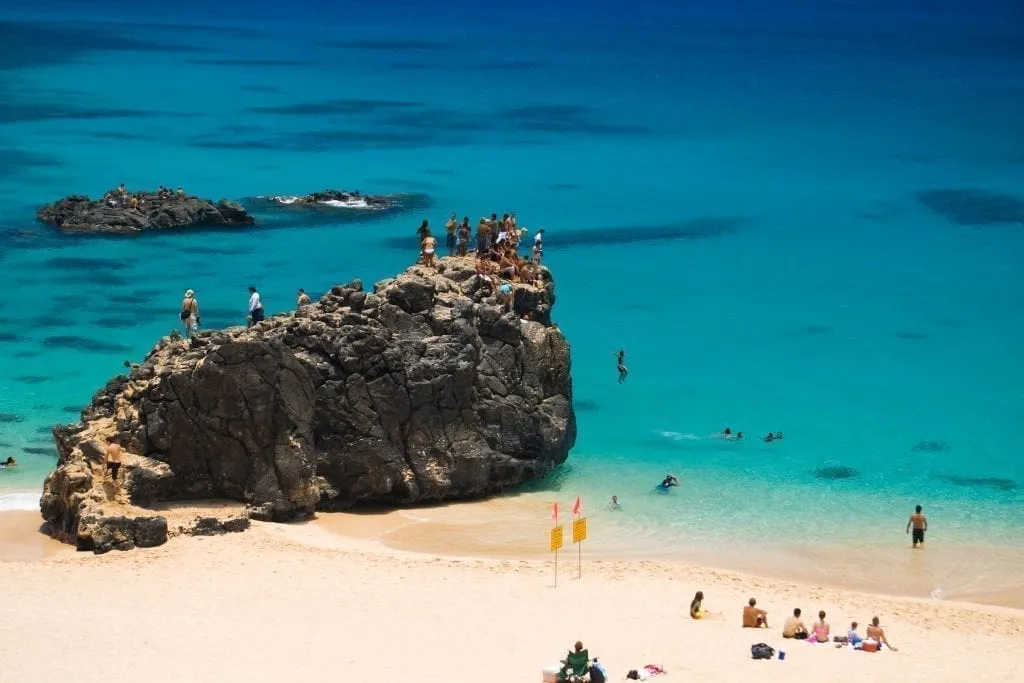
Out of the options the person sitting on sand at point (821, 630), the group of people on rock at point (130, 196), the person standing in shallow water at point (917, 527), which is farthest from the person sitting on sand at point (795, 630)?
the group of people on rock at point (130, 196)

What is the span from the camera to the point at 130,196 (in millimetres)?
61969

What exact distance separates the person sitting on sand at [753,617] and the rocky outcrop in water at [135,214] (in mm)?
36097

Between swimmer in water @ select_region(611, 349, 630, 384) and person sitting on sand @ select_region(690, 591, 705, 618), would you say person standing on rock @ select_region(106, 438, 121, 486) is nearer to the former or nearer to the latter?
person sitting on sand @ select_region(690, 591, 705, 618)

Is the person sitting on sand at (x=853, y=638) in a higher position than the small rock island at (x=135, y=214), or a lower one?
lower

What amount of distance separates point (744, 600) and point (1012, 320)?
27.3 metres

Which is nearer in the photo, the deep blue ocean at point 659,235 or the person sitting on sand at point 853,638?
the person sitting on sand at point 853,638

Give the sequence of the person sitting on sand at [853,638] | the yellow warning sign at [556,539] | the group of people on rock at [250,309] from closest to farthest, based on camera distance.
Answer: the person sitting on sand at [853,638] < the yellow warning sign at [556,539] < the group of people on rock at [250,309]

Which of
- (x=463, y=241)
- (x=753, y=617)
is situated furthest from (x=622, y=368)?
(x=753, y=617)

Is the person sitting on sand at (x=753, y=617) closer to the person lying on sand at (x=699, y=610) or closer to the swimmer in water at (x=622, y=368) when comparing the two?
the person lying on sand at (x=699, y=610)

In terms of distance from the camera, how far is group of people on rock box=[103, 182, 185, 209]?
6112 cm

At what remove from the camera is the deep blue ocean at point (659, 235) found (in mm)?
38219

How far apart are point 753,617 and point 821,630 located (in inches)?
45.0

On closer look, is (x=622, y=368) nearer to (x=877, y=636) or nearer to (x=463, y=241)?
(x=463, y=241)

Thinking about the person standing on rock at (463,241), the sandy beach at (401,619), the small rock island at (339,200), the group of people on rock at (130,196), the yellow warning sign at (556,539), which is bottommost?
the sandy beach at (401,619)
